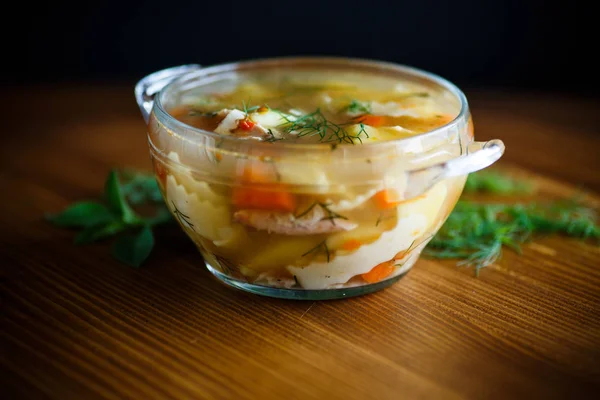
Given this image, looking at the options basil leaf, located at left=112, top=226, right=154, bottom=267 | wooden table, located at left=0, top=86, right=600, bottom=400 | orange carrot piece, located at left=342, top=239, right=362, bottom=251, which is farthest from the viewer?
basil leaf, located at left=112, top=226, right=154, bottom=267

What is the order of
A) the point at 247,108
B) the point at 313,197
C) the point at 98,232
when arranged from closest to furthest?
the point at 313,197 → the point at 247,108 → the point at 98,232

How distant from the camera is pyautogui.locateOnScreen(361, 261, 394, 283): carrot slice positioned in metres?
1.18

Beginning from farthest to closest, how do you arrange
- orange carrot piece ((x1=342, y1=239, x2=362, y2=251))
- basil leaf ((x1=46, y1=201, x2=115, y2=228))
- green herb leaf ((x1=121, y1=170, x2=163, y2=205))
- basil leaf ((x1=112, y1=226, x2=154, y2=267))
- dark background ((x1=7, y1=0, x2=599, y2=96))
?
dark background ((x1=7, y1=0, x2=599, y2=96)) → green herb leaf ((x1=121, y1=170, x2=163, y2=205)) → basil leaf ((x1=46, y1=201, x2=115, y2=228)) → basil leaf ((x1=112, y1=226, x2=154, y2=267)) → orange carrot piece ((x1=342, y1=239, x2=362, y2=251))

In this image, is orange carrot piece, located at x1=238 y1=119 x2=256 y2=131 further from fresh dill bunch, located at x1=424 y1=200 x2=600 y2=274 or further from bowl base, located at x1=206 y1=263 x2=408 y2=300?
fresh dill bunch, located at x1=424 y1=200 x2=600 y2=274

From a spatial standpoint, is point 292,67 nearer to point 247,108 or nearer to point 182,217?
point 247,108

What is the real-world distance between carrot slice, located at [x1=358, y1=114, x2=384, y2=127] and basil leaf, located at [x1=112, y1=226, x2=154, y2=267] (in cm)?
48

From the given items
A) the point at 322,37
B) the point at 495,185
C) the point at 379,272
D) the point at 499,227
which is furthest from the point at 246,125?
the point at 322,37

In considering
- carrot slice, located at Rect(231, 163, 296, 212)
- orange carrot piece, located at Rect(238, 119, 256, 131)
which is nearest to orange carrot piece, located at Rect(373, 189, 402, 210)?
carrot slice, located at Rect(231, 163, 296, 212)

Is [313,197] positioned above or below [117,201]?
above

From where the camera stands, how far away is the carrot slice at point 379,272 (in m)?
1.18

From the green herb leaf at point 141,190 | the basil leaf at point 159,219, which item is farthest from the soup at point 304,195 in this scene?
the green herb leaf at point 141,190

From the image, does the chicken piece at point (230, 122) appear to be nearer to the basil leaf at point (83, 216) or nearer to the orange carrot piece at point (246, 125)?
the orange carrot piece at point (246, 125)

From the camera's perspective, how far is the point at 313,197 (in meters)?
1.04

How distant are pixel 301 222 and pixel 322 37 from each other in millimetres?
1843
